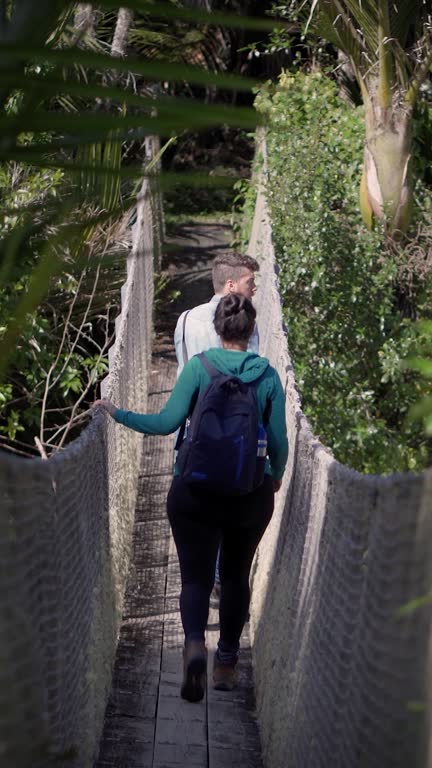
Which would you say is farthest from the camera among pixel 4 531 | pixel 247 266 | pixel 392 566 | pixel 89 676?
pixel 247 266

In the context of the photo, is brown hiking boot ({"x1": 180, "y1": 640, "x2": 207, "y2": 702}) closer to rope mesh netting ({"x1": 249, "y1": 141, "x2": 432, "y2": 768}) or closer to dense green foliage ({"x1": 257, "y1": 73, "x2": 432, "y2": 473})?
rope mesh netting ({"x1": 249, "y1": 141, "x2": 432, "y2": 768})

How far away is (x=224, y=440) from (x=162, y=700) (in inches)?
45.3

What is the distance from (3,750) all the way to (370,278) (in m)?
7.50

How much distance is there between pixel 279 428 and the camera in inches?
155

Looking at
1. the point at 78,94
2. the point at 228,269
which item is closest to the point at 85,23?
the point at 78,94

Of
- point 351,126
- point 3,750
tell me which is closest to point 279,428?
point 3,750

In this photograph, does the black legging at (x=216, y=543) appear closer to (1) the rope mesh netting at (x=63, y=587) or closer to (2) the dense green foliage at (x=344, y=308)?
(1) the rope mesh netting at (x=63, y=587)

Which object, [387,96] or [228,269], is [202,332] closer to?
[228,269]

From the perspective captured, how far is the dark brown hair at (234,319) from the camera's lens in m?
3.97

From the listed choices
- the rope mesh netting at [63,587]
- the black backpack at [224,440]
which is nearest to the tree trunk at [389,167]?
the rope mesh netting at [63,587]

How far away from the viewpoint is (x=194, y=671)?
13.5 feet

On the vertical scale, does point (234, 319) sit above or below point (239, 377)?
above

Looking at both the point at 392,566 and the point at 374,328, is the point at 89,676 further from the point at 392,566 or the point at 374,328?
→ the point at 374,328

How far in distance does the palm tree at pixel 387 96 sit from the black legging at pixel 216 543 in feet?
16.7
